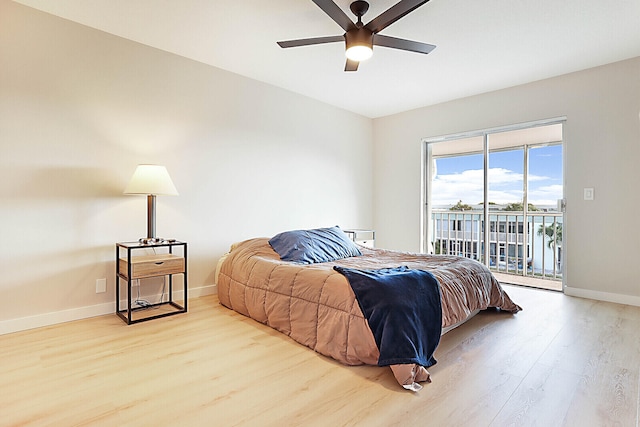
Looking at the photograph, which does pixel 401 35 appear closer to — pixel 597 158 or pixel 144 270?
pixel 597 158

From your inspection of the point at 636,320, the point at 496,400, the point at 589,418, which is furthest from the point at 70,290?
the point at 636,320

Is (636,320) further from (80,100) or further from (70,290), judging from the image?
(80,100)

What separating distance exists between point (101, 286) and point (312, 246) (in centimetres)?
192

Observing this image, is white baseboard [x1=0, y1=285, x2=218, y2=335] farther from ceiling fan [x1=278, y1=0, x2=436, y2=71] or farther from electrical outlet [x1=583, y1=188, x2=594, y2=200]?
electrical outlet [x1=583, y1=188, x2=594, y2=200]

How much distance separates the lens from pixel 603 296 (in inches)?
137

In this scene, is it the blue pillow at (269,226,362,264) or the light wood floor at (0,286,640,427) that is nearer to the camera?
the light wood floor at (0,286,640,427)

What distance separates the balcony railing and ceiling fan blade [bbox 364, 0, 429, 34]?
3307 millimetres

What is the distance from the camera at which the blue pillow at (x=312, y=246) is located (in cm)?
308

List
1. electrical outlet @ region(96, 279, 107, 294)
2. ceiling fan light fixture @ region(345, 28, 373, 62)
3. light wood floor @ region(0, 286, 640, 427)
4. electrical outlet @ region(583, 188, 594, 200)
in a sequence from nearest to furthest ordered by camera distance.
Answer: light wood floor @ region(0, 286, 640, 427), ceiling fan light fixture @ region(345, 28, 373, 62), electrical outlet @ region(96, 279, 107, 294), electrical outlet @ region(583, 188, 594, 200)

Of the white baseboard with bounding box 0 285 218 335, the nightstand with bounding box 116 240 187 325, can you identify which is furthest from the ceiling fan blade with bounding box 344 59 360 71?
the white baseboard with bounding box 0 285 218 335

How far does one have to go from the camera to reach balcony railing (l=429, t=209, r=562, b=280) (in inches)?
170

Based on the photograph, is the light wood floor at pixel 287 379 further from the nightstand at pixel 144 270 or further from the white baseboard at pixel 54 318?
the nightstand at pixel 144 270

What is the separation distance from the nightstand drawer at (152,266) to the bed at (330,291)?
0.48 m

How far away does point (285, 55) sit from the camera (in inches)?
131
